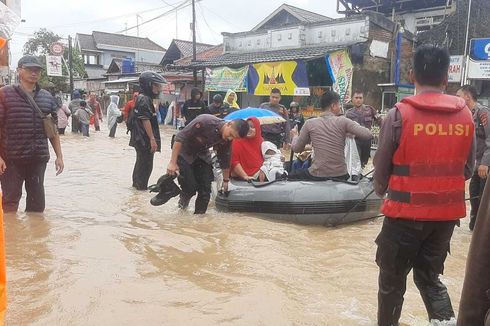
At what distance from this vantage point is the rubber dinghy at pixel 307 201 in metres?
5.45

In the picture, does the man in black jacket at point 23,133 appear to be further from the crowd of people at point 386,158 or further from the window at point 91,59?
the window at point 91,59

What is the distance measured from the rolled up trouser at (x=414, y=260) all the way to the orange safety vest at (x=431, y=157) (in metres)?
0.08

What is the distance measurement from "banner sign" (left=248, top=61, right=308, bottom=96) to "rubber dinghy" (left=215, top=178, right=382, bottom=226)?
10191 millimetres

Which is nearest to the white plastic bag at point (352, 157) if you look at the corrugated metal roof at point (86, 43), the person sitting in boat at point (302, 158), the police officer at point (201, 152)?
the person sitting in boat at point (302, 158)

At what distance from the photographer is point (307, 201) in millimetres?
5453

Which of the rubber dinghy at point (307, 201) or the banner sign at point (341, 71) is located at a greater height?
the banner sign at point (341, 71)

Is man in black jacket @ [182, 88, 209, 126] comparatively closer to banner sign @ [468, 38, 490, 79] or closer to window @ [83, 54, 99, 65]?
banner sign @ [468, 38, 490, 79]

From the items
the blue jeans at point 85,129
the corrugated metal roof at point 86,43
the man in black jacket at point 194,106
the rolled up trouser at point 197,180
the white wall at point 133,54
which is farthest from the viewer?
the white wall at point 133,54

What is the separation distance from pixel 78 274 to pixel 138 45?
49.0 m

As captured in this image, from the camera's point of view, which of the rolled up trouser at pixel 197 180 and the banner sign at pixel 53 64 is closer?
the rolled up trouser at pixel 197 180

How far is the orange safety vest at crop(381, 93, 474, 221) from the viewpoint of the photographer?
97.7 inches

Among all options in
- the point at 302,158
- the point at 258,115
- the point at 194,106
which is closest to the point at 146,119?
the point at 258,115

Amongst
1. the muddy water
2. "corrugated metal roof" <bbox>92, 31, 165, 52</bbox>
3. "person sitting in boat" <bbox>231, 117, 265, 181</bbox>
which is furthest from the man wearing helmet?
"corrugated metal roof" <bbox>92, 31, 165, 52</bbox>

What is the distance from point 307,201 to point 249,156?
1283mm
